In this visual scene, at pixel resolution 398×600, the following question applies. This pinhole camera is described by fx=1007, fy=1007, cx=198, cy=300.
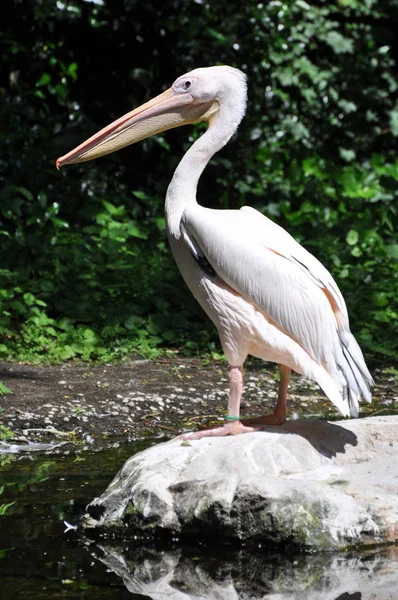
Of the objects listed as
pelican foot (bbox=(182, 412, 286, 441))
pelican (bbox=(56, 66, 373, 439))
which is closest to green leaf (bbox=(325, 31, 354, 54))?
pelican (bbox=(56, 66, 373, 439))

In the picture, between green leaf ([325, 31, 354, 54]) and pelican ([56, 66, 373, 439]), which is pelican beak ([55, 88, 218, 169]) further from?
green leaf ([325, 31, 354, 54])

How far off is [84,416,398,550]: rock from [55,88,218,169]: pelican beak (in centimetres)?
160

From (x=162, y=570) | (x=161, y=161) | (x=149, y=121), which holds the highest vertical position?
(x=161, y=161)

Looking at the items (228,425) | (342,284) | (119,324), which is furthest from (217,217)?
(342,284)

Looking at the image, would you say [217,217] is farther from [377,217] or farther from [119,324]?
[377,217]

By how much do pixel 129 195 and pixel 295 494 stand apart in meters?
6.34

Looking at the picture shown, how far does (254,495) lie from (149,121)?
2.05 meters

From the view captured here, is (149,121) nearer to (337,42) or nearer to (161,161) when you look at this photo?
(161,161)

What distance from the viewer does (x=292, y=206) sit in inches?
398

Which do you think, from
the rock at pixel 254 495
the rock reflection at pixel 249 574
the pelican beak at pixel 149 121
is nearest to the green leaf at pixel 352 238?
the pelican beak at pixel 149 121

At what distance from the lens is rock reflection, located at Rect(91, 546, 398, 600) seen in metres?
3.47

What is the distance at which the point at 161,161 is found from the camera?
9883 millimetres

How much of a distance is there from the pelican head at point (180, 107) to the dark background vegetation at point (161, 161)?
2.39 metres

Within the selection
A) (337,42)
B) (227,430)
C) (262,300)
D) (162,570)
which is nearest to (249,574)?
(162,570)
